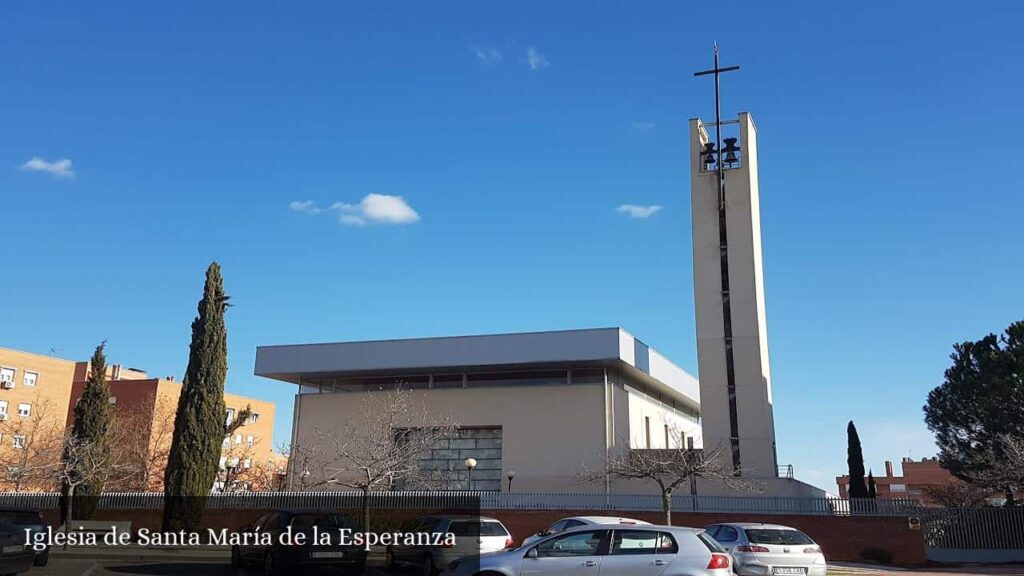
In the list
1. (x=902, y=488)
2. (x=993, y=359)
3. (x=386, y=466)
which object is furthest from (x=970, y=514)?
(x=902, y=488)

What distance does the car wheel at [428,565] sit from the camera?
17250 millimetres

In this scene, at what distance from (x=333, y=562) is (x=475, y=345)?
→ 22065mm

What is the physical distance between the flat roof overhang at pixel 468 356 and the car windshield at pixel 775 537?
63.9ft

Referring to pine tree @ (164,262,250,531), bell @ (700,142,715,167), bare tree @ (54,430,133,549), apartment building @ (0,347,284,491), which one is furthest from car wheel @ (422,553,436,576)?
apartment building @ (0,347,284,491)

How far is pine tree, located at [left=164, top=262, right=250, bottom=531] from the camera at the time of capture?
27547 millimetres

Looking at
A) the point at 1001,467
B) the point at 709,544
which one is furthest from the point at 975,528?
the point at 709,544

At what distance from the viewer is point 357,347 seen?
40.3m

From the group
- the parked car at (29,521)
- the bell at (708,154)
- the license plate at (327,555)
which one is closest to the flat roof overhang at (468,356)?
the bell at (708,154)

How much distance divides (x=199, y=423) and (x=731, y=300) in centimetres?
2266

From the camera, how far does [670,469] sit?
29.8 metres

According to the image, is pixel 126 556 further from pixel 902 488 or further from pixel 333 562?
pixel 902 488

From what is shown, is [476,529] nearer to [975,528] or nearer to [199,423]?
[199,423]

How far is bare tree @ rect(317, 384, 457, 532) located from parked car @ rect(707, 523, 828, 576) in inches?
810

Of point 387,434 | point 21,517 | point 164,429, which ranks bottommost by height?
point 21,517
